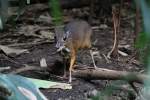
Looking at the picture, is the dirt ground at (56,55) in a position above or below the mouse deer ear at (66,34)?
below

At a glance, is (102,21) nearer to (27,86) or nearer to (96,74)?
(96,74)

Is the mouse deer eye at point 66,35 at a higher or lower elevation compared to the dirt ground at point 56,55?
higher

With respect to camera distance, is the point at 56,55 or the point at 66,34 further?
the point at 56,55

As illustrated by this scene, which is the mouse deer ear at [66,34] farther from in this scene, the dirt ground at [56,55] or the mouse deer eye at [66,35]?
the dirt ground at [56,55]

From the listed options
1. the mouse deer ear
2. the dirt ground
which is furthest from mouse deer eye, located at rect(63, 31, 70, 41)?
the dirt ground

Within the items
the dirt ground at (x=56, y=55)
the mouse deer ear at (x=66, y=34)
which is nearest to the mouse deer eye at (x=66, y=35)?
the mouse deer ear at (x=66, y=34)

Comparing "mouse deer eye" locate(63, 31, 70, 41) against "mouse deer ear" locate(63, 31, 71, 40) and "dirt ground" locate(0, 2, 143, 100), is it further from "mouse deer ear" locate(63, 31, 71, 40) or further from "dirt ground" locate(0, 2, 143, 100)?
"dirt ground" locate(0, 2, 143, 100)

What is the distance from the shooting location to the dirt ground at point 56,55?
2748mm

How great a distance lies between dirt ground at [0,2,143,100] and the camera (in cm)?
275

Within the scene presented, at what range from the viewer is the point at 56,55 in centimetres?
362

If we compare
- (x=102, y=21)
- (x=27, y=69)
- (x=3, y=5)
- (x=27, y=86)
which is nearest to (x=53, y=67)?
(x=27, y=69)

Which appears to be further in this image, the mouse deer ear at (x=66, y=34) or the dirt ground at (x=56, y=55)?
the mouse deer ear at (x=66, y=34)

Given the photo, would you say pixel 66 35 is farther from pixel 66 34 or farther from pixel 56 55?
pixel 56 55

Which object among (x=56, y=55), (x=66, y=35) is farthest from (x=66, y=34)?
(x=56, y=55)
